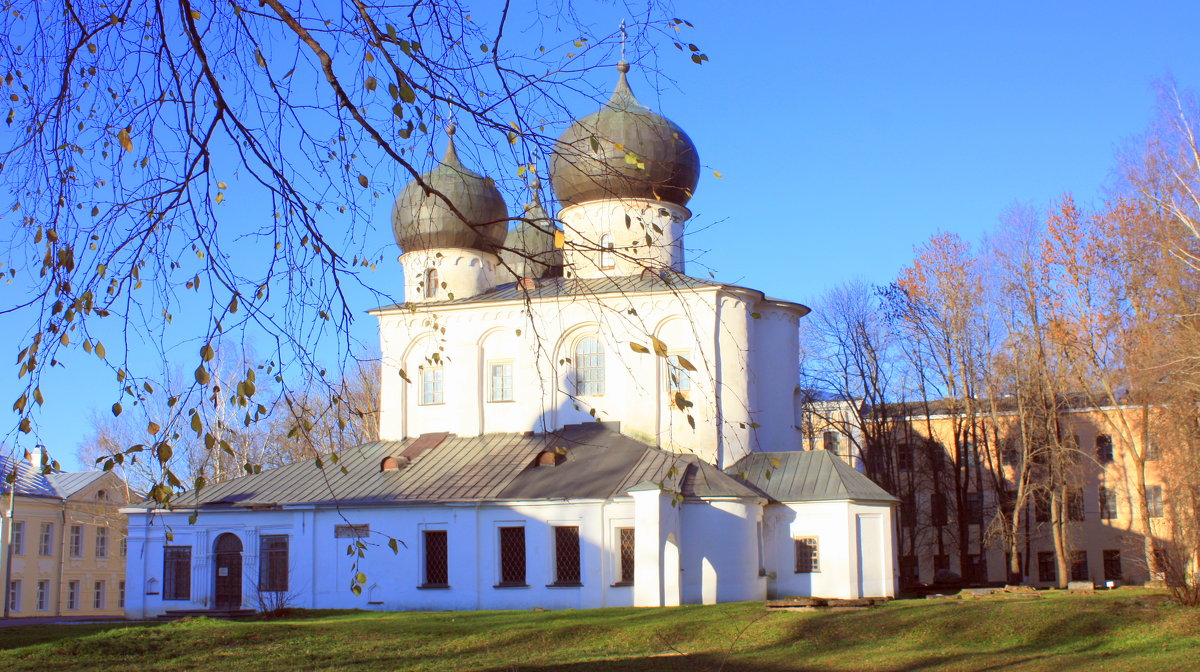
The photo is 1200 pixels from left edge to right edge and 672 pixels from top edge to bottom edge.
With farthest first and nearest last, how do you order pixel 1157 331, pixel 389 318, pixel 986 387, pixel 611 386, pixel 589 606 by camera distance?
pixel 986 387 → pixel 389 318 → pixel 611 386 → pixel 1157 331 → pixel 589 606

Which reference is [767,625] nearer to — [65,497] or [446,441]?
[446,441]

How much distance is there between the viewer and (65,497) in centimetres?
3566

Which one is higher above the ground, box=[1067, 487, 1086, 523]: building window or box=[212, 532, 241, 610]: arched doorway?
box=[1067, 487, 1086, 523]: building window

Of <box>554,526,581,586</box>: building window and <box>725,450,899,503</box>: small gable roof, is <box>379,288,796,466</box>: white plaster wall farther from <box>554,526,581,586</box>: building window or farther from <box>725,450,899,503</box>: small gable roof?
<box>554,526,581,586</box>: building window

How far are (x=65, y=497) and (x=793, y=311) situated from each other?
23043 mm

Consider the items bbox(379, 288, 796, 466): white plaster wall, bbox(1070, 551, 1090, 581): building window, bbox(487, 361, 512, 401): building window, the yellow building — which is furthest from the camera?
bbox(1070, 551, 1090, 581): building window

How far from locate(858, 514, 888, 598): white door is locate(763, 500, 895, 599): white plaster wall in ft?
0.19

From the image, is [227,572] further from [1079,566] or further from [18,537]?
[1079,566]

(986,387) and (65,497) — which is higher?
(986,387)

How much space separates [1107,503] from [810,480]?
18.6 m

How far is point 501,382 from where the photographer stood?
2731 cm

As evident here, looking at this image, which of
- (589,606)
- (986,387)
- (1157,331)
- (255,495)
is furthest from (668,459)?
(986,387)

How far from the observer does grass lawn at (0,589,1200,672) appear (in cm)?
1406

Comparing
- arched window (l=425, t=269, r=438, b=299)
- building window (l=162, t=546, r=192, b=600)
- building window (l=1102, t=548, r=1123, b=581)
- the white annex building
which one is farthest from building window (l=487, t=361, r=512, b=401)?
building window (l=1102, t=548, r=1123, b=581)
